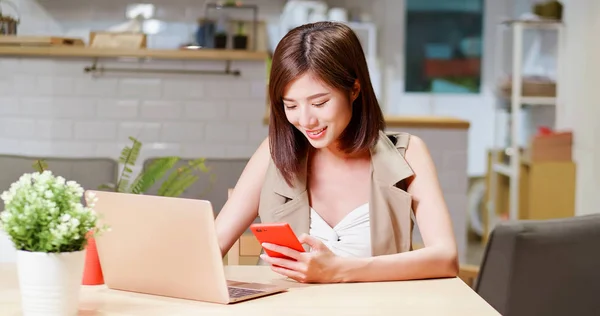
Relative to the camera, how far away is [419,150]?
207 centimetres

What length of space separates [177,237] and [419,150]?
760 millimetres

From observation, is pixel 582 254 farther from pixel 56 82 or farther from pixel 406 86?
pixel 406 86

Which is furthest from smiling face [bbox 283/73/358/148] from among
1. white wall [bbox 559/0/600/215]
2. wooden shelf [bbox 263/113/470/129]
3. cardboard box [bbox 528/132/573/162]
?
cardboard box [bbox 528/132/573/162]

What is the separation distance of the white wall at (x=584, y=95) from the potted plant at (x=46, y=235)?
448cm

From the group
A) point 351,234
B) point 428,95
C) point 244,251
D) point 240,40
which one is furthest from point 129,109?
point 428,95

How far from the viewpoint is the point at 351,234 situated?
2049mm

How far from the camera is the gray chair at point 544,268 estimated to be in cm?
211

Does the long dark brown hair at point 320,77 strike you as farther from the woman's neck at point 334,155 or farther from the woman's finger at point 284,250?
the woman's finger at point 284,250

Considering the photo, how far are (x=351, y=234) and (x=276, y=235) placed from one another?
1.58ft

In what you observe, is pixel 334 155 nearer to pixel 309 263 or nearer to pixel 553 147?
pixel 309 263

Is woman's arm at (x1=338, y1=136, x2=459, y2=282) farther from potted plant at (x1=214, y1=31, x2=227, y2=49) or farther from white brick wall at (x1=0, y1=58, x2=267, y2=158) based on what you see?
potted plant at (x1=214, y1=31, x2=227, y2=49)

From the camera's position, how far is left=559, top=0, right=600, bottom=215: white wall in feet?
17.8

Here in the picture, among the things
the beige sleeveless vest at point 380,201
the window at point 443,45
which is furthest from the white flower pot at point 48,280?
the window at point 443,45

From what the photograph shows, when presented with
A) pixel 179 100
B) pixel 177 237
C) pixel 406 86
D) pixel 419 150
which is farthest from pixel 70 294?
pixel 406 86
